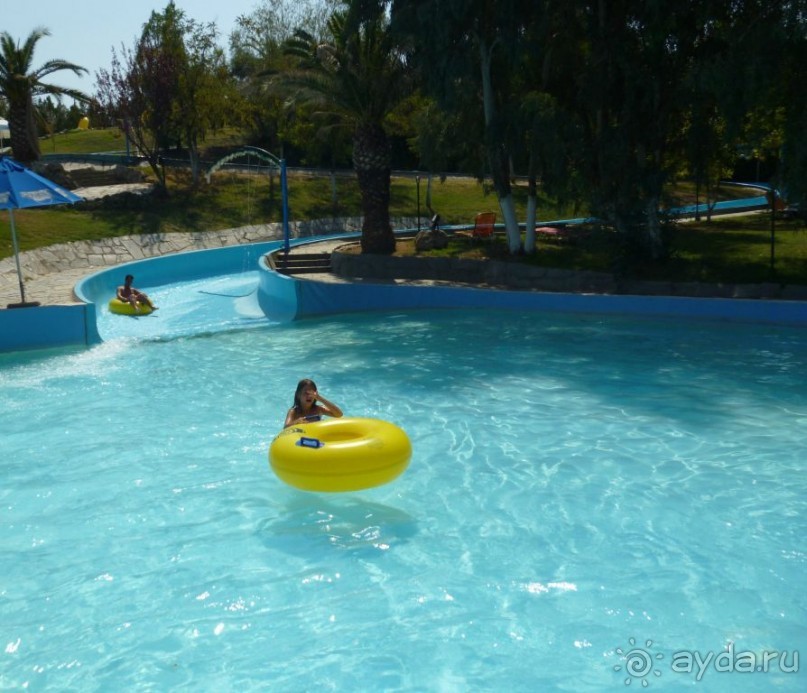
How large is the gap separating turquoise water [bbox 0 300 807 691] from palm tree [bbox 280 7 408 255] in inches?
354

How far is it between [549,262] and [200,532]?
13356 mm

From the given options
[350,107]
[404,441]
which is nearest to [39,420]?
[404,441]

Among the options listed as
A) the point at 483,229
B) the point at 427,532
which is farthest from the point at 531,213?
the point at 427,532

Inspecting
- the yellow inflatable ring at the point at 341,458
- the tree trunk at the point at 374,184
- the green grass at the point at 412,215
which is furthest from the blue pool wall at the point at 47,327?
the yellow inflatable ring at the point at 341,458

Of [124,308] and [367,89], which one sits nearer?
[124,308]

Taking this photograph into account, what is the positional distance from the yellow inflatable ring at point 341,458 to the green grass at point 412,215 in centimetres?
1179

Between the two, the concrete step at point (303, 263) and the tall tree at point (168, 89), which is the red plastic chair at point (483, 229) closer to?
the concrete step at point (303, 263)

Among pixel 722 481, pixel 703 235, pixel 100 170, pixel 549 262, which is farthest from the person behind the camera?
pixel 100 170

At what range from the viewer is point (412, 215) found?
113 feet

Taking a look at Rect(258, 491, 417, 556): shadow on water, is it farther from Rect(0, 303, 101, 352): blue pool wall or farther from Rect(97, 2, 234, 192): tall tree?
Rect(97, 2, 234, 192): tall tree

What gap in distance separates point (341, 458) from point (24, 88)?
2847 cm

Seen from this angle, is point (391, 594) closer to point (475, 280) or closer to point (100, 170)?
point (475, 280)

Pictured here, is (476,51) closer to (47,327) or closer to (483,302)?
(483,302)

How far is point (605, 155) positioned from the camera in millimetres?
18016
